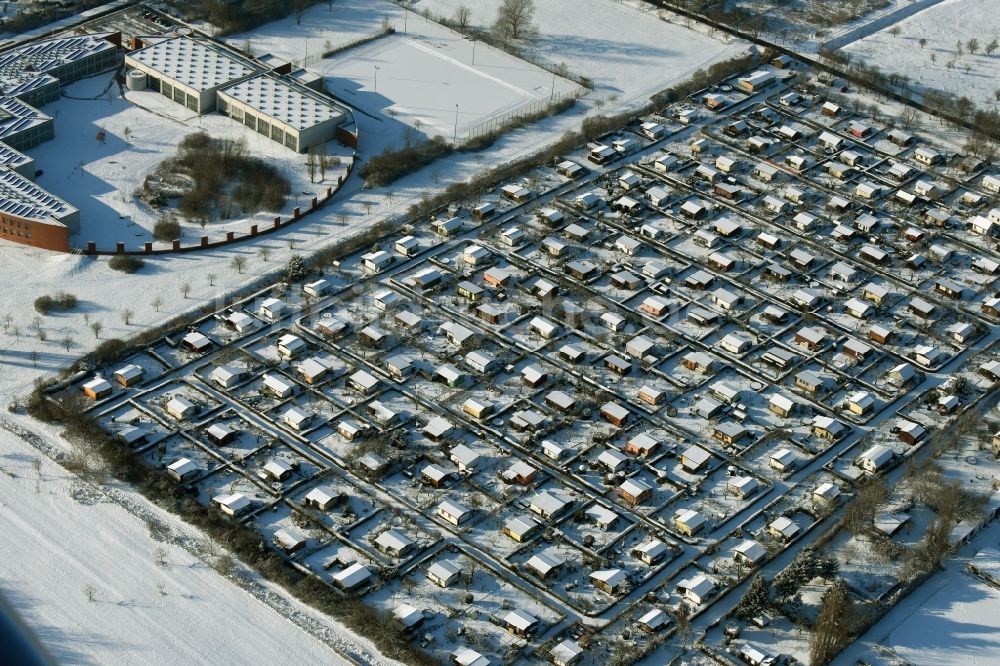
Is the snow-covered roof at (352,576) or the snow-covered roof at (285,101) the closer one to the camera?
the snow-covered roof at (352,576)

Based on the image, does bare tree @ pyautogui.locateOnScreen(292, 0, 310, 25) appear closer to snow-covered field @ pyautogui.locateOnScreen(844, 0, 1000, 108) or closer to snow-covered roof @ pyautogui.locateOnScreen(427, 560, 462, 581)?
snow-covered field @ pyautogui.locateOnScreen(844, 0, 1000, 108)

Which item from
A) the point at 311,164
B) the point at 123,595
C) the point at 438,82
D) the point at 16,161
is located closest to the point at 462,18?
the point at 438,82

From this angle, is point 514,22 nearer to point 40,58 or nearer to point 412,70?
point 412,70

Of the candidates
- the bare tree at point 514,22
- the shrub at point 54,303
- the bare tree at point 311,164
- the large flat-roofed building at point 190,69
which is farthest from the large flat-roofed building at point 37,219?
the bare tree at point 514,22

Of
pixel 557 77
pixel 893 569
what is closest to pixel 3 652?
pixel 893 569

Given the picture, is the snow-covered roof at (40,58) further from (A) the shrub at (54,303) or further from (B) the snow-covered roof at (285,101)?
(A) the shrub at (54,303)

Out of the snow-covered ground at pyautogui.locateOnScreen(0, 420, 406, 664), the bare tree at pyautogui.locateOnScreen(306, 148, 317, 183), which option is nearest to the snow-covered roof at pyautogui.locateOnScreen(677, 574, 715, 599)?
the snow-covered ground at pyautogui.locateOnScreen(0, 420, 406, 664)
